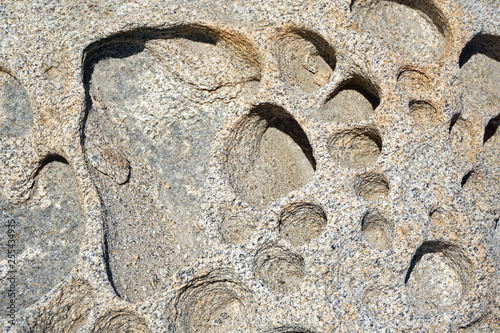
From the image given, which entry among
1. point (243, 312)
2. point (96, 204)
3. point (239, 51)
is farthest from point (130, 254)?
point (239, 51)

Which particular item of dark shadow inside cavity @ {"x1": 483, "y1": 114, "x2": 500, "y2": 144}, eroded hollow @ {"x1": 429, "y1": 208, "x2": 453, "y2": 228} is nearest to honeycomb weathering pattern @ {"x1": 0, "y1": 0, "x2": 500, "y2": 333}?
eroded hollow @ {"x1": 429, "y1": 208, "x2": 453, "y2": 228}

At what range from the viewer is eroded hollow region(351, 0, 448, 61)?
11.0 ft

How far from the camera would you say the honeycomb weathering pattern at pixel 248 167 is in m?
2.87

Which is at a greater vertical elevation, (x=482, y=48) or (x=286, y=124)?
(x=482, y=48)

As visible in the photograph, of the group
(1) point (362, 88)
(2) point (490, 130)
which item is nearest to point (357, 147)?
(1) point (362, 88)

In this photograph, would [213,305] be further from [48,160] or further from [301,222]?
[48,160]

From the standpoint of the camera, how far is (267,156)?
3406 millimetres

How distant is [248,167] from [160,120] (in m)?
0.65

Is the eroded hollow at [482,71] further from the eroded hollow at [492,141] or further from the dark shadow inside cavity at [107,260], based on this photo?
the dark shadow inside cavity at [107,260]

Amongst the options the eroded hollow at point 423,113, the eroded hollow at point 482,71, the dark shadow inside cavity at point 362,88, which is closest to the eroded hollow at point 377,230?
the eroded hollow at point 423,113

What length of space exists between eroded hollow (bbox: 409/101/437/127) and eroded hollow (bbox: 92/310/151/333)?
202 centimetres

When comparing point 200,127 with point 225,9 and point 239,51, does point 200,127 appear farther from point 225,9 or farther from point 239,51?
point 225,9

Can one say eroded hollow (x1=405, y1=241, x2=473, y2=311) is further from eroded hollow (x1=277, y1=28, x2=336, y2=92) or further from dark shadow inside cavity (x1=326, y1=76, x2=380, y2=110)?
eroded hollow (x1=277, y1=28, x2=336, y2=92)

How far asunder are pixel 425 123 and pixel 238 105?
1.17 m
